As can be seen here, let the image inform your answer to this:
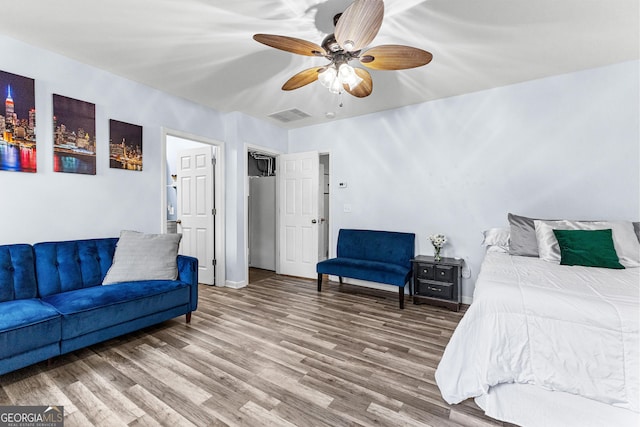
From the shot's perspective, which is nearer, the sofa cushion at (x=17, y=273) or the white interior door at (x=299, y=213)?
the sofa cushion at (x=17, y=273)

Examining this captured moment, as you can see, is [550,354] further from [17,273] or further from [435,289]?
[17,273]

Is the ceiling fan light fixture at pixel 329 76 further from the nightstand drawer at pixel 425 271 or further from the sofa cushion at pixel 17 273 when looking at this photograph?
the sofa cushion at pixel 17 273

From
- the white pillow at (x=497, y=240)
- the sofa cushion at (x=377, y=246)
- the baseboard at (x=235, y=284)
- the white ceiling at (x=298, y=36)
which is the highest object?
the white ceiling at (x=298, y=36)

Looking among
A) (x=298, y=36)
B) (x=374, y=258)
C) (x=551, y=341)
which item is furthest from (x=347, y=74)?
(x=374, y=258)

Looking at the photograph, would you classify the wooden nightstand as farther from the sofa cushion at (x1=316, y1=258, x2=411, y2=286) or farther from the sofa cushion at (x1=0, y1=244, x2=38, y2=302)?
the sofa cushion at (x1=0, y1=244, x2=38, y2=302)

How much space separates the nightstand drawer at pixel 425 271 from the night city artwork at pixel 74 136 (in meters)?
3.79

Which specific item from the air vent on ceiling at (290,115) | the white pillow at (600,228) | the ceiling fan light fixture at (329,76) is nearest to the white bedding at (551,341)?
the white pillow at (600,228)

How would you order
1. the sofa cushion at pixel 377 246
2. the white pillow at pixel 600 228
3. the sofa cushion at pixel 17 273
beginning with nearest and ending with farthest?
the sofa cushion at pixel 17 273
the white pillow at pixel 600 228
the sofa cushion at pixel 377 246

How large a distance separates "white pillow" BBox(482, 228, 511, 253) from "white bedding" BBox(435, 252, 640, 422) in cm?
114

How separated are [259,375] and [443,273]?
239cm

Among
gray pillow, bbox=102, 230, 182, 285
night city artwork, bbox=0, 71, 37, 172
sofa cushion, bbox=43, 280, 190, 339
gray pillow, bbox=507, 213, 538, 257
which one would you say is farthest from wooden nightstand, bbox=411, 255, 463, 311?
night city artwork, bbox=0, 71, 37, 172

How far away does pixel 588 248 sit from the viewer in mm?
2230

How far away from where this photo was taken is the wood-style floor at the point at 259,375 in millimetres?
1597

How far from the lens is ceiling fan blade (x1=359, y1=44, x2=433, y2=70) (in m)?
1.84
